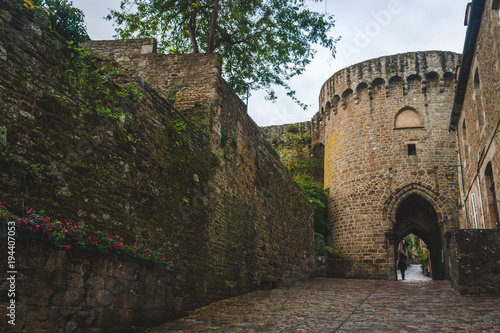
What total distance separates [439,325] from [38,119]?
5245 mm

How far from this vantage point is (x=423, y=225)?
20.4m

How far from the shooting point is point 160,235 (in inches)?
243

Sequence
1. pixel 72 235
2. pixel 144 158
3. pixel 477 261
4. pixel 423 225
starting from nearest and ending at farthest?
1. pixel 72 235
2. pixel 144 158
3. pixel 477 261
4. pixel 423 225

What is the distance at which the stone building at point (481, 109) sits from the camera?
8.99 m

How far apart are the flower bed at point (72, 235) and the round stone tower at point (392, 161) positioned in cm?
1528

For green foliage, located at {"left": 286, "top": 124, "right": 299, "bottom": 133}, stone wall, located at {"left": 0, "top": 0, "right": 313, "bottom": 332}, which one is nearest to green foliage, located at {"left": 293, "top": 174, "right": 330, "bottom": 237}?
green foliage, located at {"left": 286, "top": 124, "right": 299, "bottom": 133}

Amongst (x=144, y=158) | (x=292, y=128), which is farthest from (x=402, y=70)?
(x=144, y=158)

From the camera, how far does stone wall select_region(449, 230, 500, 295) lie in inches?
313

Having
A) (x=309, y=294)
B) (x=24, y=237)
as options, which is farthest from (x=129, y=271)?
(x=309, y=294)

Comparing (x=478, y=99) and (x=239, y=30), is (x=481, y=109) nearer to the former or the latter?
(x=478, y=99)

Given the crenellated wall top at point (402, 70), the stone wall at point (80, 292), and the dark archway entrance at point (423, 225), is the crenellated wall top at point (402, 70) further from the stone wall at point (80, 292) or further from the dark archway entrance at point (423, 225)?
the stone wall at point (80, 292)

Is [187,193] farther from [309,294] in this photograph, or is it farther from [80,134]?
[309,294]

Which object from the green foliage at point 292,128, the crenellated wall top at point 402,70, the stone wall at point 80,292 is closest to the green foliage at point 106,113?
the stone wall at point 80,292

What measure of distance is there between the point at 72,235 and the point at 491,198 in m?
10.0
